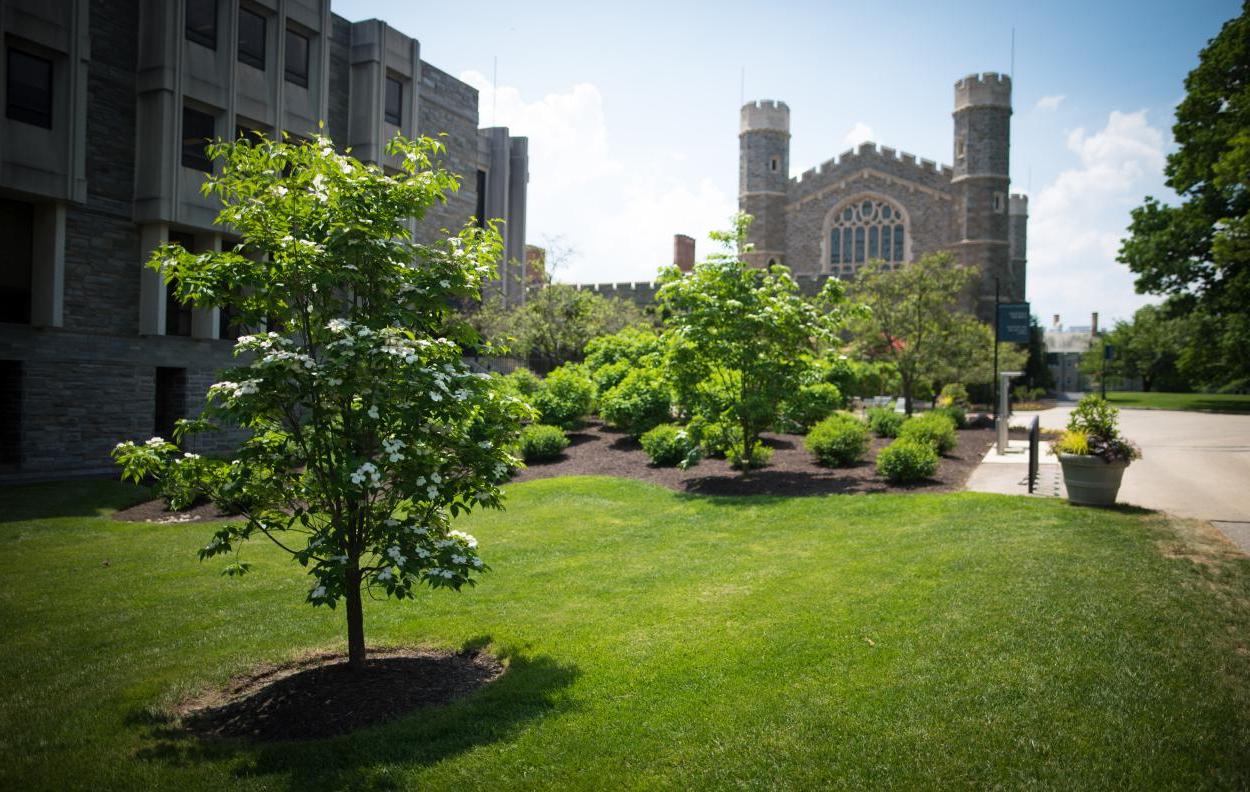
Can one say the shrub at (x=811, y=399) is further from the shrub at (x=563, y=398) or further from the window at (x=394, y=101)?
the window at (x=394, y=101)

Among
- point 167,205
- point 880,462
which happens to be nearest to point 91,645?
point 880,462

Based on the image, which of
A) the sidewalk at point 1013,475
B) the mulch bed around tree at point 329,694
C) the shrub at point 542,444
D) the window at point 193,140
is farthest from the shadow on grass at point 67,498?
the sidewalk at point 1013,475

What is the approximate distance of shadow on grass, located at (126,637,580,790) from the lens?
3967 mm

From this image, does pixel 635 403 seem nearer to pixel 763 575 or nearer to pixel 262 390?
pixel 763 575

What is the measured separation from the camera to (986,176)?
133ft

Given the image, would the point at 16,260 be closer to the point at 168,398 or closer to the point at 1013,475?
the point at 168,398

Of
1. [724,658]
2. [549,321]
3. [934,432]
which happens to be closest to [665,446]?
[934,432]

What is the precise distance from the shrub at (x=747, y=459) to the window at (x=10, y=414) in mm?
13565

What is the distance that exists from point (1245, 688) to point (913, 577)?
107 inches

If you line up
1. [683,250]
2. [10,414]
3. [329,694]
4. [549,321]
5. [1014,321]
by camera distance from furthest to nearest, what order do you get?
[683,250]
[549,321]
[1014,321]
[10,414]
[329,694]

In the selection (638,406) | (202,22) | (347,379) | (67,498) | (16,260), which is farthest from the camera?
(202,22)

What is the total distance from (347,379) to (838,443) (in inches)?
432

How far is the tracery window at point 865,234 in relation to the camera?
142ft

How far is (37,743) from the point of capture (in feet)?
14.0
